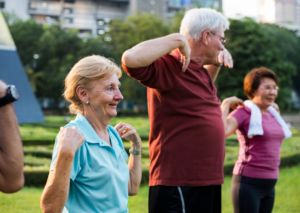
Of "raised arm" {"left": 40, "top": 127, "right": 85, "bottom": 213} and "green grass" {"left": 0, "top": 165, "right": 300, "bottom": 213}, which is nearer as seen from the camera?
"raised arm" {"left": 40, "top": 127, "right": 85, "bottom": 213}

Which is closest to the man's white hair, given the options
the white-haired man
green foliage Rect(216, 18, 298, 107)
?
the white-haired man

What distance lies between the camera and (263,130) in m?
3.03

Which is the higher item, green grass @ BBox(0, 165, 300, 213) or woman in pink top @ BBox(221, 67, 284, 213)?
woman in pink top @ BBox(221, 67, 284, 213)

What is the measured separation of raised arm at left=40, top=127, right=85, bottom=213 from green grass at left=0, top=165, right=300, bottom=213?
3.60m

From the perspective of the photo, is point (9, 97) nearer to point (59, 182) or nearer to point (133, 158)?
point (59, 182)

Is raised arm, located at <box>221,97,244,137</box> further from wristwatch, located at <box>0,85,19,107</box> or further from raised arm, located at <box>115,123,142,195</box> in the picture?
wristwatch, located at <box>0,85,19,107</box>

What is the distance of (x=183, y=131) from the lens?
2.09 meters

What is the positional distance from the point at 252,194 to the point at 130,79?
1120 inches

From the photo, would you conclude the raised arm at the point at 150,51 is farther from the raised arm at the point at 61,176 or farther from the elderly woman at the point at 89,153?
the raised arm at the point at 61,176

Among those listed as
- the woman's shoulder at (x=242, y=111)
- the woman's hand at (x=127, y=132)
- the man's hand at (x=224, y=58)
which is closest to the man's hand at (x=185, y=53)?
the woman's hand at (x=127, y=132)

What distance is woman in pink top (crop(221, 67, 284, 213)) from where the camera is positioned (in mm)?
2914

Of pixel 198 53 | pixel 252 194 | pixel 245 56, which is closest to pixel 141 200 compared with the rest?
pixel 252 194

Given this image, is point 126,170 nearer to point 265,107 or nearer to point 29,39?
point 265,107

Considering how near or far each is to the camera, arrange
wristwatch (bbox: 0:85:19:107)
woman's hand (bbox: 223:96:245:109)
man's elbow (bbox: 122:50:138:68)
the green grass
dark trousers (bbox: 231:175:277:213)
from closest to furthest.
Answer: wristwatch (bbox: 0:85:19:107) → man's elbow (bbox: 122:50:138:68) → dark trousers (bbox: 231:175:277:213) → woman's hand (bbox: 223:96:245:109) → the green grass
